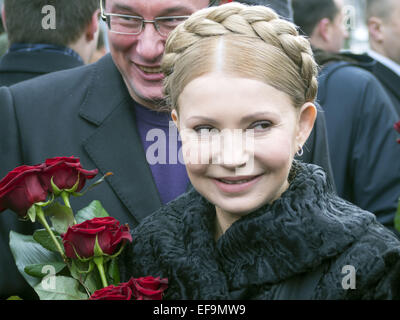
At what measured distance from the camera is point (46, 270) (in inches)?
71.4

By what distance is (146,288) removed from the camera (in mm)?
1729

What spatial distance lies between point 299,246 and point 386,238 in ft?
0.74

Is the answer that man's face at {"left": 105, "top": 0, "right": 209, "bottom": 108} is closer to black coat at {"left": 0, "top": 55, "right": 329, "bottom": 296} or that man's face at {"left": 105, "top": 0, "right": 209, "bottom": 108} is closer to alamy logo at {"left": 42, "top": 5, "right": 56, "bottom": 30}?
black coat at {"left": 0, "top": 55, "right": 329, "bottom": 296}

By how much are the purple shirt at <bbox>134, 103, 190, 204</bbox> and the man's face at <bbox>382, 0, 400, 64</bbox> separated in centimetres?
220

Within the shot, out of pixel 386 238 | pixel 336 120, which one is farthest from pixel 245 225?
pixel 336 120

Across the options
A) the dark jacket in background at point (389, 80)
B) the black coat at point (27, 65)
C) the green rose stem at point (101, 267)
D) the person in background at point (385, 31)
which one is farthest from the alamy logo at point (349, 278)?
the person in background at point (385, 31)

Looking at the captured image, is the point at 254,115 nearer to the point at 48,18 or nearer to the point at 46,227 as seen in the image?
the point at 46,227

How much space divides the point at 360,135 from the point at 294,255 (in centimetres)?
201

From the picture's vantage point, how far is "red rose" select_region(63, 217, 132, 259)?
1734 mm

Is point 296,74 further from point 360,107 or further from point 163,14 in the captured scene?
point 360,107

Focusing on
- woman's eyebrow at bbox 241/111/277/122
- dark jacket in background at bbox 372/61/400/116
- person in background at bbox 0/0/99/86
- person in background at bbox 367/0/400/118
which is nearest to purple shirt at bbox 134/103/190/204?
woman's eyebrow at bbox 241/111/277/122

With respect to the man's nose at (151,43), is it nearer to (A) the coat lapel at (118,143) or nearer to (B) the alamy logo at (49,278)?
Result: (A) the coat lapel at (118,143)

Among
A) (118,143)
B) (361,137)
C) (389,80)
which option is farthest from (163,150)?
(389,80)

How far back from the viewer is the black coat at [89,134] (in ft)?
8.16
